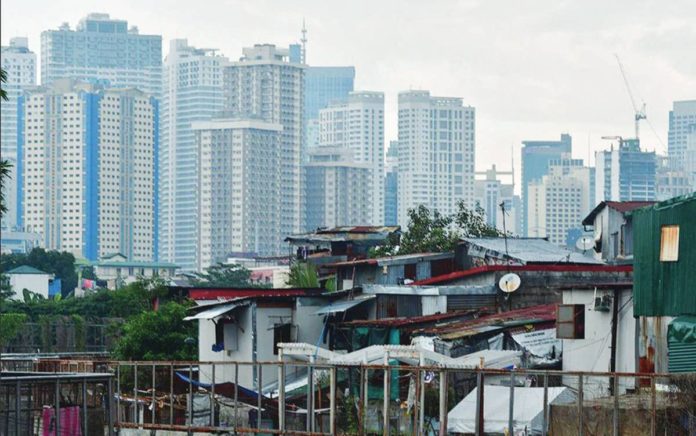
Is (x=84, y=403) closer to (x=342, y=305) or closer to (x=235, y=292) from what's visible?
(x=342, y=305)

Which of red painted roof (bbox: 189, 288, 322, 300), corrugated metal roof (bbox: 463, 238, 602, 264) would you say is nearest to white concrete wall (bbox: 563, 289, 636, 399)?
corrugated metal roof (bbox: 463, 238, 602, 264)

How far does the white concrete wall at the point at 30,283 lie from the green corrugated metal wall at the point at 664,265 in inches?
3847

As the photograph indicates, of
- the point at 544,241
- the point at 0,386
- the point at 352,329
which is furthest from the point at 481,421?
the point at 544,241

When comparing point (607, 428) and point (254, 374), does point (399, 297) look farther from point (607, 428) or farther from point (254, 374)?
point (607, 428)

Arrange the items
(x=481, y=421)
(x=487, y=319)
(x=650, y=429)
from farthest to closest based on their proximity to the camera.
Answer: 1. (x=487, y=319)
2. (x=481, y=421)
3. (x=650, y=429)

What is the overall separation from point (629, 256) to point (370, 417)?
1349 cm

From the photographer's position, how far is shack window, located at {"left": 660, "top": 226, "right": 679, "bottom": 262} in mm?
27078

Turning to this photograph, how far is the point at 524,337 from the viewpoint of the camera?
108 ft

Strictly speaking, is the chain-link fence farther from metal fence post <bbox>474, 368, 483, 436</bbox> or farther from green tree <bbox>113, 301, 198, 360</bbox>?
green tree <bbox>113, 301, 198, 360</bbox>

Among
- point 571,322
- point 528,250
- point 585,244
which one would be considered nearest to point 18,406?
point 571,322

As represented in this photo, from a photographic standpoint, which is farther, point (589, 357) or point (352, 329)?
point (352, 329)

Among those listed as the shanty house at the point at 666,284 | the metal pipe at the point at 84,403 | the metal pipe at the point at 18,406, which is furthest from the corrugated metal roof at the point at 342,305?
the metal pipe at the point at 18,406

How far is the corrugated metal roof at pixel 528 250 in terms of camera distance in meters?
43.7

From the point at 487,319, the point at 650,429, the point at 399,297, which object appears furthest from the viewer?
the point at 399,297
